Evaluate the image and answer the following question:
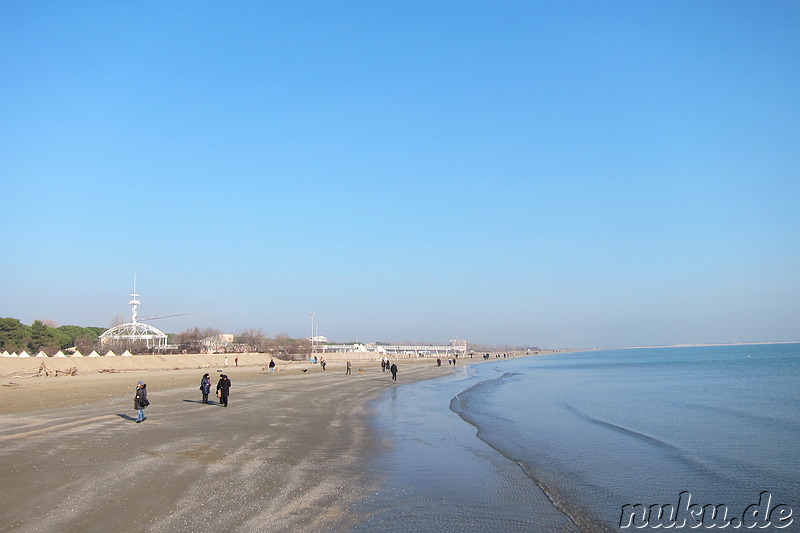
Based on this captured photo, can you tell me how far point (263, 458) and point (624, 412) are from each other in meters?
20.5

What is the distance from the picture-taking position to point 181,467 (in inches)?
500

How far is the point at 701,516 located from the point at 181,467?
1084 cm

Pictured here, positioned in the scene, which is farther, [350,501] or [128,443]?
[128,443]

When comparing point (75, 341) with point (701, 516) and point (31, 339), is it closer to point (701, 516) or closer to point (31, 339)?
point (31, 339)

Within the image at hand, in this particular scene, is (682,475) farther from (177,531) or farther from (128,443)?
(128,443)

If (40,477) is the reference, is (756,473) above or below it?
below

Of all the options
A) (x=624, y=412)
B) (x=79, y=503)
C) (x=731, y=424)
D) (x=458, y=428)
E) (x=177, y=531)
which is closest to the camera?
(x=177, y=531)

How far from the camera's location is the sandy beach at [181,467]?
29.9ft

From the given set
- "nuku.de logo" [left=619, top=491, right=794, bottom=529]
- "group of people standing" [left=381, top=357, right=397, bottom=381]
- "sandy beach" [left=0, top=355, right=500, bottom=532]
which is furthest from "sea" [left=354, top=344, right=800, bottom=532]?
"group of people standing" [left=381, top=357, right=397, bottom=381]

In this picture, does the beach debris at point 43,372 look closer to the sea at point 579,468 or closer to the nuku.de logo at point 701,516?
the sea at point 579,468

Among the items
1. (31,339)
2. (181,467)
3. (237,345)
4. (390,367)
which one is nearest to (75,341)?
(31,339)

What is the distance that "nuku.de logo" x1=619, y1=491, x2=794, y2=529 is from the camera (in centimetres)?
1006

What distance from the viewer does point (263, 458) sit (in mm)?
14055

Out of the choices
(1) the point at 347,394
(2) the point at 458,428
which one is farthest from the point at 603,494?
(1) the point at 347,394
